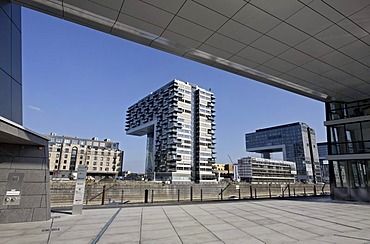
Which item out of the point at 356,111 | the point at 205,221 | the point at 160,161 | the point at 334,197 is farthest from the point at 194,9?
the point at 160,161

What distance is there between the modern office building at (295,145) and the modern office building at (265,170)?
4.78 m

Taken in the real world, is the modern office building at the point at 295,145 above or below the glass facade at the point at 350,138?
above

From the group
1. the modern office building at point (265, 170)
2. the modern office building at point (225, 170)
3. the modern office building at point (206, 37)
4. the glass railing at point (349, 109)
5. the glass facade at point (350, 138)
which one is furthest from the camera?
the modern office building at point (225, 170)

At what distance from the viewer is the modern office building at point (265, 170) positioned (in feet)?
353

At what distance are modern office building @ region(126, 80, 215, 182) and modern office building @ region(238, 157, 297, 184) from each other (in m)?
19.4

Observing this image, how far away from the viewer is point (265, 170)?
112750 mm

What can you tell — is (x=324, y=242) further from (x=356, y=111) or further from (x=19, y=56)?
(x=356, y=111)

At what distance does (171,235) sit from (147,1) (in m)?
6.13

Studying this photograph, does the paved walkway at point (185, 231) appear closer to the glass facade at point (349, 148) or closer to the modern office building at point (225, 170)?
the glass facade at point (349, 148)

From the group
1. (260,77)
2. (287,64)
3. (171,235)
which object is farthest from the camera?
(260,77)

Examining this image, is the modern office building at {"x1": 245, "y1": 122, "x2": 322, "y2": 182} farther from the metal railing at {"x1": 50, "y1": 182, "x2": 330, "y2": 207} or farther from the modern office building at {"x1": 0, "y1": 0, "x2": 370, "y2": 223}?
the modern office building at {"x1": 0, "y1": 0, "x2": 370, "y2": 223}

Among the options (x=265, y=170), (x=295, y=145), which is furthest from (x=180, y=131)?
(x=295, y=145)

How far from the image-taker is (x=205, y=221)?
22.8 ft

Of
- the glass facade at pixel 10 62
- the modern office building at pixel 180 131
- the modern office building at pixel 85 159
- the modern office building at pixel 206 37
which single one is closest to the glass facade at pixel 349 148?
the modern office building at pixel 206 37
